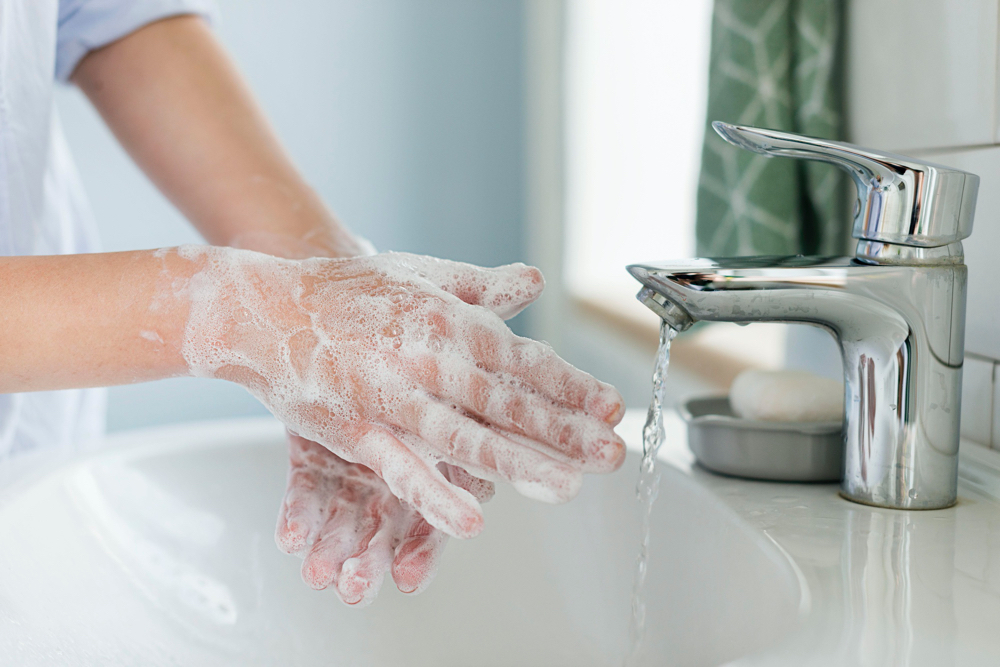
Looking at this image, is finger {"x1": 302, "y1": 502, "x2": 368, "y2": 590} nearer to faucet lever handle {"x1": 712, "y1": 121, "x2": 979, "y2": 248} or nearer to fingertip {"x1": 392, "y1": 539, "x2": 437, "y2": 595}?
fingertip {"x1": 392, "y1": 539, "x2": 437, "y2": 595}

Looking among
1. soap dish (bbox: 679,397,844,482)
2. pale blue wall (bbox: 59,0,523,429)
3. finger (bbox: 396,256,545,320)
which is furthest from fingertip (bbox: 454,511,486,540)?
pale blue wall (bbox: 59,0,523,429)

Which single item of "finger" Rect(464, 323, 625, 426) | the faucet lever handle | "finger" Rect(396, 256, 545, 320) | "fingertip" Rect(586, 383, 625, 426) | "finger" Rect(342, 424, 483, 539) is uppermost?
Result: the faucet lever handle

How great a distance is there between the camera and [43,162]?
1.94 feet

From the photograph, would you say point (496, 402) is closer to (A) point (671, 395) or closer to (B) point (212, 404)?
(A) point (671, 395)

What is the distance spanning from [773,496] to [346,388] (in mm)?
256

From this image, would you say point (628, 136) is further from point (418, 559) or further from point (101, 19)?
point (418, 559)

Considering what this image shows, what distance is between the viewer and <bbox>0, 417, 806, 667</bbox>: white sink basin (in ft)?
1.39

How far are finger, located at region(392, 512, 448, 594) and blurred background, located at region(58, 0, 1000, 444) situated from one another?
35 centimetres

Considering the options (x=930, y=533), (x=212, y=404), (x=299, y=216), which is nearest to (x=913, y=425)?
(x=930, y=533)

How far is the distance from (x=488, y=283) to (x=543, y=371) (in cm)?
7

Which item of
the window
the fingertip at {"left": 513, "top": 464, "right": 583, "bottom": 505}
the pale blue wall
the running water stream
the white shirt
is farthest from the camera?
the pale blue wall

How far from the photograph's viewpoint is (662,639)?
456 millimetres

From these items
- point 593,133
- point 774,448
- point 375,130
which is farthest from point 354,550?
point 375,130

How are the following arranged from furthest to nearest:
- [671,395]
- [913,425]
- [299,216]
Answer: [671,395], [299,216], [913,425]
